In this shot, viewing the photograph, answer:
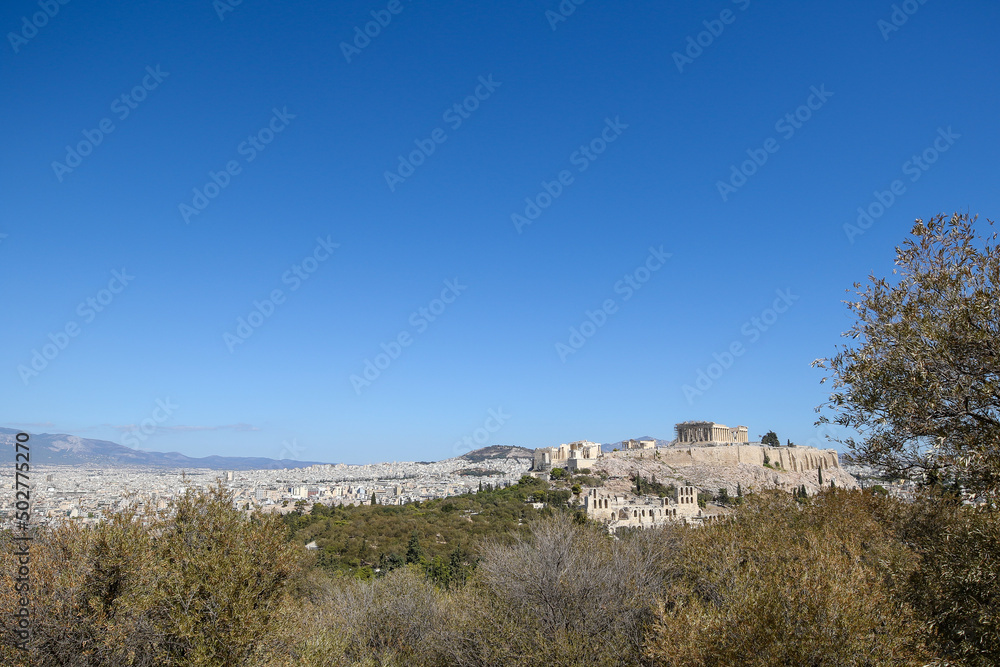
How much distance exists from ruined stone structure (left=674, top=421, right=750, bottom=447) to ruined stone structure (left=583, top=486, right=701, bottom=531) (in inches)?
2154

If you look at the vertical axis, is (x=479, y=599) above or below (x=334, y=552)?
above

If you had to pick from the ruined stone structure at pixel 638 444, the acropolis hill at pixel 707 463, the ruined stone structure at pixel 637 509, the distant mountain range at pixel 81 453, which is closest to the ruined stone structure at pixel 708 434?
the acropolis hill at pixel 707 463

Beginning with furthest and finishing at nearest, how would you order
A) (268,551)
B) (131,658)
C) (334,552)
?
(334,552)
(268,551)
(131,658)

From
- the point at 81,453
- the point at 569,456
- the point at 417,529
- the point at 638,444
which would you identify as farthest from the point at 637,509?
the point at 81,453

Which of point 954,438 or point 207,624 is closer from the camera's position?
point 954,438

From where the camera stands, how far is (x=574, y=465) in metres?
92.5

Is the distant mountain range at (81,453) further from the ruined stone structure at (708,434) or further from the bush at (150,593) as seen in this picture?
the ruined stone structure at (708,434)

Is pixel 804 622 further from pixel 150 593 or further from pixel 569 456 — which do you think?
pixel 569 456

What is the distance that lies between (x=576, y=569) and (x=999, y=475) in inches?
494

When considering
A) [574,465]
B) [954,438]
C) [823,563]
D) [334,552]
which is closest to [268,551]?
[823,563]

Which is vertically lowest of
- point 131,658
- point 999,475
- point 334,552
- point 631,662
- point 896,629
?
point 334,552

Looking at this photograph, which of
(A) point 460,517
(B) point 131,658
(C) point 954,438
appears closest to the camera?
(C) point 954,438

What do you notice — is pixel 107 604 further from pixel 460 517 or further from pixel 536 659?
pixel 460 517

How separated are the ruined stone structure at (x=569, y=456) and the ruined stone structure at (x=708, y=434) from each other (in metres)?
31.1
